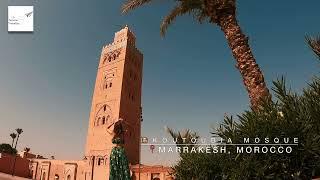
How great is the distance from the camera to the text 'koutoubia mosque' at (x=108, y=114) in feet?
137

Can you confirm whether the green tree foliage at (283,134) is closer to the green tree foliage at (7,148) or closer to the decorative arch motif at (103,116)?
the decorative arch motif at (103,116)

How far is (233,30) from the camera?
29.1ft

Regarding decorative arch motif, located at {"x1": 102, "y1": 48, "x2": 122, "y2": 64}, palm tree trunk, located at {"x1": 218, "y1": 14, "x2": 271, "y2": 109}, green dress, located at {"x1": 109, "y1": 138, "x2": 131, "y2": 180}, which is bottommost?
green dress, located at {"x1": 109, "y1": 138, "x2": 131, "y2": 180}

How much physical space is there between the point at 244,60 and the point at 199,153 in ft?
8.53

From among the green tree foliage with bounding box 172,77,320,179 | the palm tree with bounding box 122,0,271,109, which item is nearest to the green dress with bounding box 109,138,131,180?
the green tree foliage with bounding box 172,77,320,179

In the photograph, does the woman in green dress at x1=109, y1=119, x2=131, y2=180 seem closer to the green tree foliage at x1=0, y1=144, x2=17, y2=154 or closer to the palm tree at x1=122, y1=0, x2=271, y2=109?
the palm tree at x1=122, y1=0, x2=271, y2=109

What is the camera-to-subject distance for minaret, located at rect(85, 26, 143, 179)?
1650 inches

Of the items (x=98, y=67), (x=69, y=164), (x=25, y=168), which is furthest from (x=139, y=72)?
(x=25, y=168)

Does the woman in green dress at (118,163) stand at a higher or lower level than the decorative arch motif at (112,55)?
lower

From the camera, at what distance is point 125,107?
4341cm

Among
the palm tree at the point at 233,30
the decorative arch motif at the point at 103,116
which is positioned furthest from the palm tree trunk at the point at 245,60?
the decorative arch motif at the point at 103,116

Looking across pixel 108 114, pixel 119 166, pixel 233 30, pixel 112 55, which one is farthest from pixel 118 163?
pixel 112 55

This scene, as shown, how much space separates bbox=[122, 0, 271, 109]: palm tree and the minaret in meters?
31.1

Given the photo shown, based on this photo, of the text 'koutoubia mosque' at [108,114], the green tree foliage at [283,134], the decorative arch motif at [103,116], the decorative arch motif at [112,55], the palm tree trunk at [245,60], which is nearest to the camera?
the green tree foliage at [283,134]
